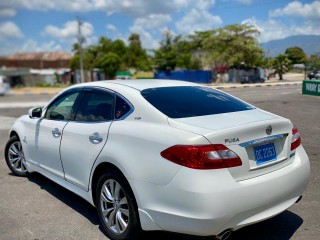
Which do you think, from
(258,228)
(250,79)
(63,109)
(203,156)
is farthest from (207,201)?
(250,79)

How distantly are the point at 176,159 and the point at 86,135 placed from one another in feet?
4.28

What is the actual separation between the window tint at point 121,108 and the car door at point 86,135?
0.24 feet

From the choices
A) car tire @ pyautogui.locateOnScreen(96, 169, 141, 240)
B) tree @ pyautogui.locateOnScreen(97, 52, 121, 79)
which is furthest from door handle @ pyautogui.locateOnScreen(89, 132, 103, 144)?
tree @ pyautogui.locateOnScreen(97, 52, 121, 79)

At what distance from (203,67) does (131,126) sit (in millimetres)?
53551

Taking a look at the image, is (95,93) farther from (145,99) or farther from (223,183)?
(223,183)

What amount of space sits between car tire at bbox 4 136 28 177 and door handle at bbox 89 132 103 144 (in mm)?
2430

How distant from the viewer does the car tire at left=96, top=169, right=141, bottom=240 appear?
10.9 feet

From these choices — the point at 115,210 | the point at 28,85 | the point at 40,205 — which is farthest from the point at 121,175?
the point at 28,85

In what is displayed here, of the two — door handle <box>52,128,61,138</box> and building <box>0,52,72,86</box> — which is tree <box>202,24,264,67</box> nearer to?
building <box>0,52,72,86</box>

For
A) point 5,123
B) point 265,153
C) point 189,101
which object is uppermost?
point 189,101

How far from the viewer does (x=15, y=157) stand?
590cm

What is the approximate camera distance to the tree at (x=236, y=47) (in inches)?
1852

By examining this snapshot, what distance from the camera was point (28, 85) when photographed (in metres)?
50.7

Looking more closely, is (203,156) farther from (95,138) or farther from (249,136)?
(95,138)
